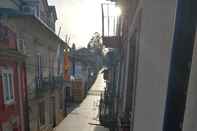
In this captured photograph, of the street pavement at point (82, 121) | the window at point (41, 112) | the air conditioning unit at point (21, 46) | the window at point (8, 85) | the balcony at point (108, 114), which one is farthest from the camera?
the street pavement at point (82, 121)

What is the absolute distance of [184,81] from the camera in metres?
0.58

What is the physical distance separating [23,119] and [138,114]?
6.75 meters

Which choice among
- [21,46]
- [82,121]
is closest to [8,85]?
[21,46]

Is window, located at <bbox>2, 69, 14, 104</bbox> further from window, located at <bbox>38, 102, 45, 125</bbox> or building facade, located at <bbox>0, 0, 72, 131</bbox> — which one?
window, located at <bbox>38, 102, 45, 125</bbox>

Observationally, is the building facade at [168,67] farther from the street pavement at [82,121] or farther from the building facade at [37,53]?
the street pavement at [82,121]

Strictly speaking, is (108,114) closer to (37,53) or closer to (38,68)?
(38,68)

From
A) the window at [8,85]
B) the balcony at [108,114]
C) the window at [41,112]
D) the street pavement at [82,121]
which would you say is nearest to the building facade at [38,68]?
the window at [41,112]

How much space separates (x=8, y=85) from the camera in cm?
591

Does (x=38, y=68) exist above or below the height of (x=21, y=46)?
below

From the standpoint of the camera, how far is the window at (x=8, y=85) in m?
5.63

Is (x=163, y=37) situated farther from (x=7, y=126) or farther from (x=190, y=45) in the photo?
(x=7, y=126)

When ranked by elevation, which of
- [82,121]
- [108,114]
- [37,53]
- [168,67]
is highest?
[168,67]

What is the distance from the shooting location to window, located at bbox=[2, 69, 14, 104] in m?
5.63

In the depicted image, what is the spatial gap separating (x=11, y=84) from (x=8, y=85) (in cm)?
19
